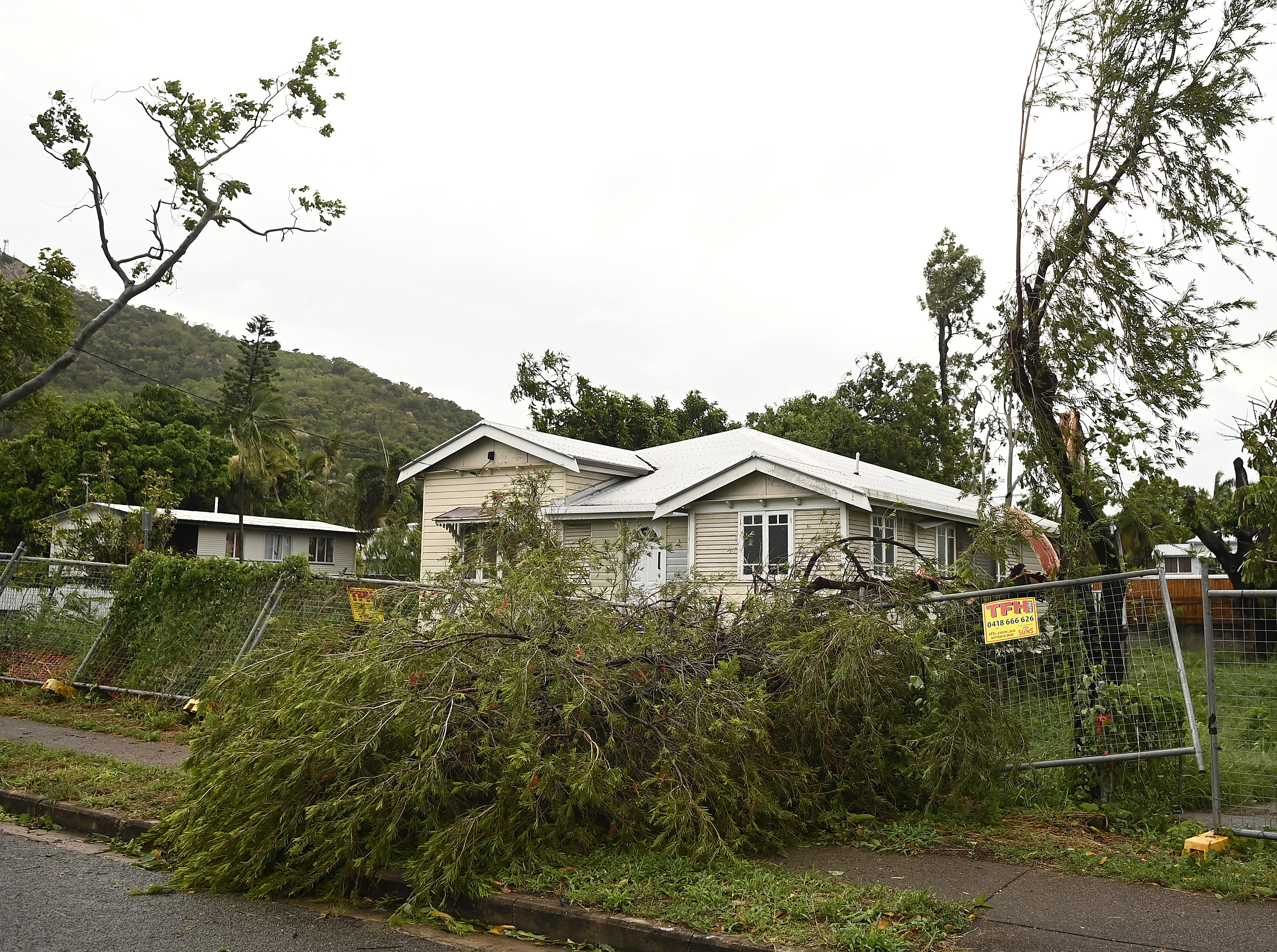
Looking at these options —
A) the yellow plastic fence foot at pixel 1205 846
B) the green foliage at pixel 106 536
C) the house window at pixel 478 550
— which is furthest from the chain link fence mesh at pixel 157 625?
the yellow plastic fence foot at pixel 1205 846

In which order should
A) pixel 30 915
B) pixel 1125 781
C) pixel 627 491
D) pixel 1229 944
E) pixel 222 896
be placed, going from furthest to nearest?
pixel 627 491 → pixel 1125 781 → pixel 222 896 → pixel 30 915 → pixel 1229 944

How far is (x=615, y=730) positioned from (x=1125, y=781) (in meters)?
3.54

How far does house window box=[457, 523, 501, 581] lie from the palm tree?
54.8ft

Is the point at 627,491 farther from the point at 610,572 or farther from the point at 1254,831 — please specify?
the point at 1254,831

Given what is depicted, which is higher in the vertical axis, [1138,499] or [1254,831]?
[1138,499]

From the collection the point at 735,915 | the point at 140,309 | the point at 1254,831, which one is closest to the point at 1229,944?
the point at 1254,831

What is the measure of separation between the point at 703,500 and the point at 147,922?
1375 centimetres

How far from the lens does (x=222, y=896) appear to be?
5.46 m

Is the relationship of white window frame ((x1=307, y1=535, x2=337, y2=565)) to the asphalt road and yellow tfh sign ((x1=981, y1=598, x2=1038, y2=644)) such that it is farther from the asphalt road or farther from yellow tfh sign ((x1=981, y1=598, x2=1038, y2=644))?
yellow tfh sign ((x1=981, y1=598, x2=1038, y2=644))

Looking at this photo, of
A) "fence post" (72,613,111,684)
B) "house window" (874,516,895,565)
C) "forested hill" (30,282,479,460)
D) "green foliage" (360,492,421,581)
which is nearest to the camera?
"fence post" (72,613,111,684)

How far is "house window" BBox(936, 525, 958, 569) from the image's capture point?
18.7 m

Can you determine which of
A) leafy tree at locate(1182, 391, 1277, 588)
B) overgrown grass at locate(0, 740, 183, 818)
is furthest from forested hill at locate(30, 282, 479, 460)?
leafy tree at locate(1182, 391, 1277, 588)

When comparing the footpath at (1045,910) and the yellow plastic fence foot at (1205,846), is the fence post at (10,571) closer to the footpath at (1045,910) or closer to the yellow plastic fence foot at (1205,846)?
the footpath at (1045,910)

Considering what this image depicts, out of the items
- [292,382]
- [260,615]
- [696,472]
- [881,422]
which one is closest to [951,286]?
[881,422]
